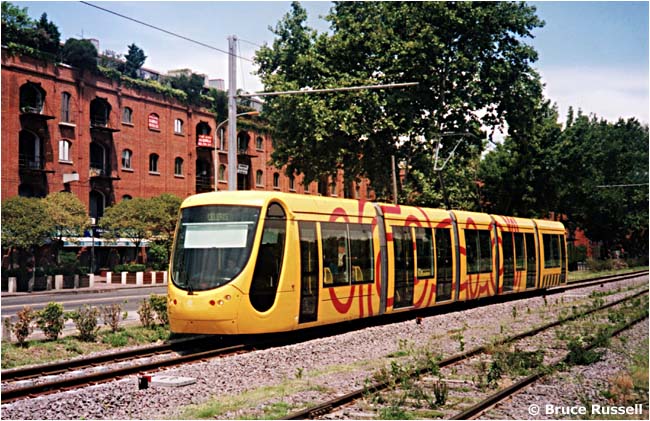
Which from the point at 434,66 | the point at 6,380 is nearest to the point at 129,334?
the point at 6,380

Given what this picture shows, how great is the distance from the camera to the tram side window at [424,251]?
21625 mm

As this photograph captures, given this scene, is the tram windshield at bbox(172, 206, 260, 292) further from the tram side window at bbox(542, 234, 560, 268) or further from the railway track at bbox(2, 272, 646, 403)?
the tram side window at bbox(542, 234, 560, 268)

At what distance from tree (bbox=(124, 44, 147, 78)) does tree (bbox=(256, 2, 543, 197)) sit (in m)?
18.1

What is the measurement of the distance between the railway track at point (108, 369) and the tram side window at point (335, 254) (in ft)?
6.53

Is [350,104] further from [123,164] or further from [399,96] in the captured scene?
[123,164]

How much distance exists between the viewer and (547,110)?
63.7m

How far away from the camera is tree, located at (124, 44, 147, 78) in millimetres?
58969

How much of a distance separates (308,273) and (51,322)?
18.2 feet

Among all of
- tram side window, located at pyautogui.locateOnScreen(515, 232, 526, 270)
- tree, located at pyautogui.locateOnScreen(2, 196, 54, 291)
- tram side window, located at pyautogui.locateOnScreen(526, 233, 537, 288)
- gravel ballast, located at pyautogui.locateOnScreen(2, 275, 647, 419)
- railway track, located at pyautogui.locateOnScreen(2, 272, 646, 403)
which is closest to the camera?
gravel ballast, located at pyautogui.locateOnScreen(2, 275, 647, 419)

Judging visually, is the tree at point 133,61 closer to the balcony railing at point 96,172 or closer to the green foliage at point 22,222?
the balcony railing at point 96,172

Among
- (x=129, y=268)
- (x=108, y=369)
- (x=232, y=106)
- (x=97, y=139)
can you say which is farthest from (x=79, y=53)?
(x=108, y=369)

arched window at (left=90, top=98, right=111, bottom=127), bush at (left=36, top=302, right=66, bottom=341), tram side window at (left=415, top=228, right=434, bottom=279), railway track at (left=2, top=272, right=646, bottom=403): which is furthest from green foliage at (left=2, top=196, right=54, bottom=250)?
railway track at (left=2, top=272, right=646, bottom=403)

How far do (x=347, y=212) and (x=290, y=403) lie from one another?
857cm

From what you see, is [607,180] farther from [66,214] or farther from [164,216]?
[66,214]
